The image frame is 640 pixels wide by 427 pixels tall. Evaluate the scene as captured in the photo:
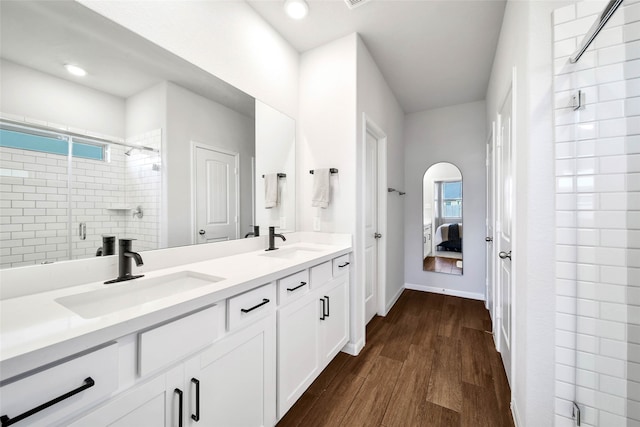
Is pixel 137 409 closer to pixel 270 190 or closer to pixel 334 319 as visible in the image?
pixel 334 319

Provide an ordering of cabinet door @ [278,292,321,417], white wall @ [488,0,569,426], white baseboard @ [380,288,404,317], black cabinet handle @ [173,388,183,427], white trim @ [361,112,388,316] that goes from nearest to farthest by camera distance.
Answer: black cabinet handle @ [173,388,183,427]
white wall @ [488,0,569,426]
cabinet door @ [278,292,321,417]
white trim @ [361,112,388,316]
white baseboard @ [380,288,404,317]

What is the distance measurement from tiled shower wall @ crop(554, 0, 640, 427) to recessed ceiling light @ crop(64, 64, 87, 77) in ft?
6.79

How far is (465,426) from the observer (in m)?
1.41

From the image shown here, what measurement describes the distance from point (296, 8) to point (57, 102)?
1.60 meters

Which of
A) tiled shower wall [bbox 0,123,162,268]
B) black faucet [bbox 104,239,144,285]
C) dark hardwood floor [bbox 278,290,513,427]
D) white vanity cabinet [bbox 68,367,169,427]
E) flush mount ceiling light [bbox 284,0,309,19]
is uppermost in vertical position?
flush mount ceiling light [bbox 284,0,309,19]

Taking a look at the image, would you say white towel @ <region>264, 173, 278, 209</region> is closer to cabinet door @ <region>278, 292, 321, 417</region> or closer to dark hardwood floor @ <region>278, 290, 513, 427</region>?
cabinet door @ <region>278, 292, 321, 417</region>

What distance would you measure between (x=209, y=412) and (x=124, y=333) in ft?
1.63

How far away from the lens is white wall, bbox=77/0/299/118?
123 cm

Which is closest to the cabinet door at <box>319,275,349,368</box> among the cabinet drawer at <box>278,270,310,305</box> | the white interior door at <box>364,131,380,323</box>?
the cabinet drawer at <box>278,270,310,305</box>

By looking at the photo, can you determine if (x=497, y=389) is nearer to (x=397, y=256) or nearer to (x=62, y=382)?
(x=397, y=256)

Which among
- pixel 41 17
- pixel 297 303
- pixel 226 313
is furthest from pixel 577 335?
pixel 41 17

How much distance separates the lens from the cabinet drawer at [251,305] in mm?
1021

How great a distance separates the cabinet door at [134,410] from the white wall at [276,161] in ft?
3.73

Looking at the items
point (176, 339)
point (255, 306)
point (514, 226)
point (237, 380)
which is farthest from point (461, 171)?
point (176, 339)
